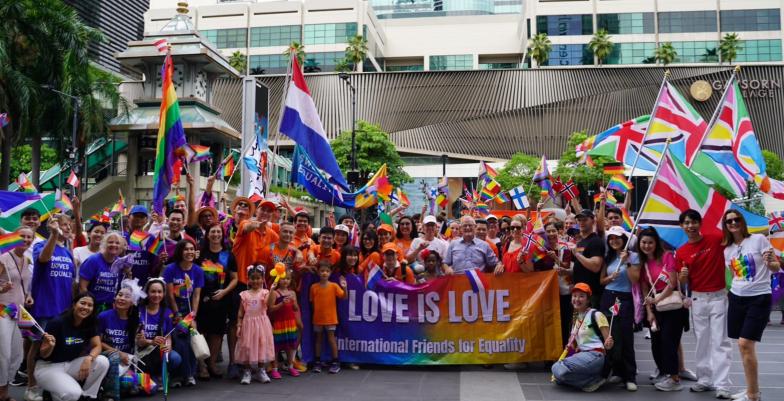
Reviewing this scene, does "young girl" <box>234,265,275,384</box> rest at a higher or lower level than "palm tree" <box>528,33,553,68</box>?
lower

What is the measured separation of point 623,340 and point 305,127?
587 centimetres

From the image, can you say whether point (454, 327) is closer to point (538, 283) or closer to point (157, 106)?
point (538, 283)

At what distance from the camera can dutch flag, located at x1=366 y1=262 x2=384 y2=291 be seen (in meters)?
8.16

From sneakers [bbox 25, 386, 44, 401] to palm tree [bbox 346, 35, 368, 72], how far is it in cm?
6541

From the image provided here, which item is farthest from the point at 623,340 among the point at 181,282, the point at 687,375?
the point at 181,282

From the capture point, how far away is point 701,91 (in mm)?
62531

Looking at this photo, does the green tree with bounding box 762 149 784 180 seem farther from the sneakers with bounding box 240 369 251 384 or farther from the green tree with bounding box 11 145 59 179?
the green tree with bounding box 11 145 59 179

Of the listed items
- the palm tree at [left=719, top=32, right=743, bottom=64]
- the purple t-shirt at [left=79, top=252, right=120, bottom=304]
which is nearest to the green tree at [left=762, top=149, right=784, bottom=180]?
the palm tree at [left=719, top=32, right=743, bottom=64]

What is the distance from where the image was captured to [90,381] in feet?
20.2

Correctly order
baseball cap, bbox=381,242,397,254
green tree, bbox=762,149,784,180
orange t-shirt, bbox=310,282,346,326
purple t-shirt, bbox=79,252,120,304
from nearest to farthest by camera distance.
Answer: purple t-shirt, bbox=79,252,120,304
orange t-shirt, bbox=310,282,346,326
baseball cap, bbox=381,242,397,254
green tree, bbox=762,149,784,180

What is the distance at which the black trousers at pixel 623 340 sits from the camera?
6.96 meters

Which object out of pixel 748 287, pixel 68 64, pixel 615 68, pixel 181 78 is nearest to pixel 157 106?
pixel 181 78

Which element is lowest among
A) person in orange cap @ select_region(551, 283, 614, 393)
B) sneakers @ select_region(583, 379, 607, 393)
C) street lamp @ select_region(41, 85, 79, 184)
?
sneakers @ select_region(583, 379, 607, 393)

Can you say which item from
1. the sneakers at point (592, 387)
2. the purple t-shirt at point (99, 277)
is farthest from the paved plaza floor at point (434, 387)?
the purple t-shirt at point (99, 277)
